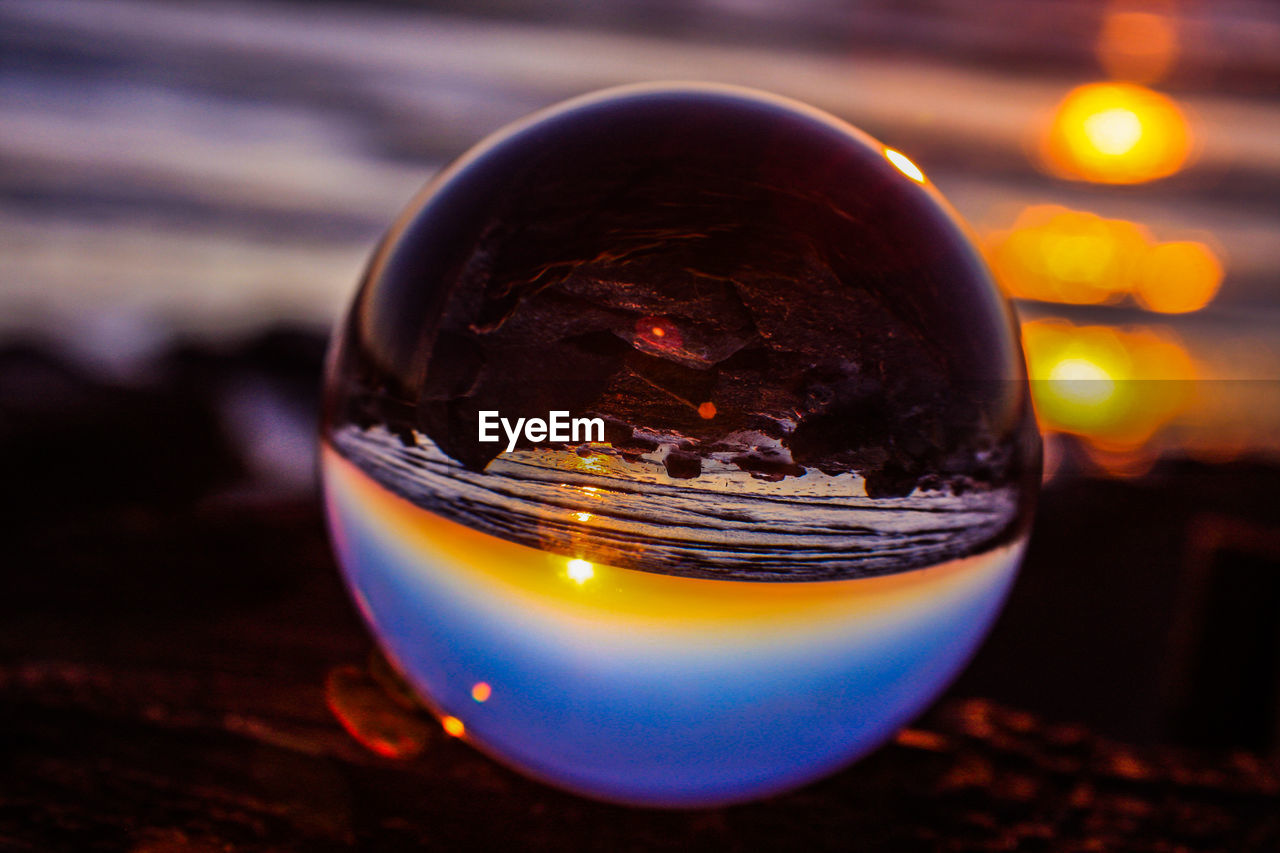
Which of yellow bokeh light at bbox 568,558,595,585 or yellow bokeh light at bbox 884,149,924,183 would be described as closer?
yellow bokeh light at bbox 568,558,595,585

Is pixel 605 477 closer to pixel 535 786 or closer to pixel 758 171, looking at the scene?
pixel 758 171

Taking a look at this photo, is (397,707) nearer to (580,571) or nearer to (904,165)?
(580,571)

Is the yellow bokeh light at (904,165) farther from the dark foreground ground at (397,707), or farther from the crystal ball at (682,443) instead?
the dark foreground ground at (397,707)

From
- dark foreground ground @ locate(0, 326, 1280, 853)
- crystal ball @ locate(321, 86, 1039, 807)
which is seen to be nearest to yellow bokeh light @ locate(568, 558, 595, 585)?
crystal ball @ locate(321, 86, 1039, 807)

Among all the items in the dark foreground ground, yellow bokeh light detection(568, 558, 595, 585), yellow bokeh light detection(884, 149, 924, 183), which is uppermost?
yellow bokeh light detection(884, 149, 924, 183)

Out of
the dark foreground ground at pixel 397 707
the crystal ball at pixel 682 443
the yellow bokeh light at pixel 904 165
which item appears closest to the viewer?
the crystal ball at pixel 682 443

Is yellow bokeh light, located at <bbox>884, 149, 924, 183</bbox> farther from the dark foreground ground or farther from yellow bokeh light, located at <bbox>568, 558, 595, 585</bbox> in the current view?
the dark foreground ground

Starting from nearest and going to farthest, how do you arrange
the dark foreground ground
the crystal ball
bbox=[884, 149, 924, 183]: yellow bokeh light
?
the crystal ball → bbox=[884, 149, 924, 183]: yellow bokeh light → the dark foreground ground

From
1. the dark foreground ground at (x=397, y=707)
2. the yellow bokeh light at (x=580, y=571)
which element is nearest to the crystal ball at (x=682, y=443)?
the yellow bokeh light at (x=580, y=571)
